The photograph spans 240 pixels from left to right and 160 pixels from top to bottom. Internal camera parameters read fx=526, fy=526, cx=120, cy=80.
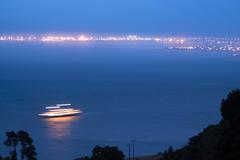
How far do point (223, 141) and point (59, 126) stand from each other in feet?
71.6

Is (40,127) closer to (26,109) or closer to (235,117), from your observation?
(26,109)

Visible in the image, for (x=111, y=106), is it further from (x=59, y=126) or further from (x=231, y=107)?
(x=231, y=107)

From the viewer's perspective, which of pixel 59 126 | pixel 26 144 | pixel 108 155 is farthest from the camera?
pixel 59 126

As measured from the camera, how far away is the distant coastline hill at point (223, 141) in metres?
5.61

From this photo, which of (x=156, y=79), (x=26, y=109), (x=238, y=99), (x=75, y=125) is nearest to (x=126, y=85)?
(x=156, y=79)

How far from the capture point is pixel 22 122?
2680cm

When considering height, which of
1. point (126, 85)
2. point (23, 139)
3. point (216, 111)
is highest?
point (126, 85)

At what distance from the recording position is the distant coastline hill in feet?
18.4

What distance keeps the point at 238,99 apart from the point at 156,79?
138 ft

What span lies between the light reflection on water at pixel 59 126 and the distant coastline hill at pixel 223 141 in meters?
16.5

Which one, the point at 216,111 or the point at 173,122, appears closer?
the point at 173,122

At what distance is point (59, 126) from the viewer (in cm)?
2717

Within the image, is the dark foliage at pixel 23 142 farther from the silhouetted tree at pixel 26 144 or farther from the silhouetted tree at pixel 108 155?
the silhouetted tree at pixel 108 155

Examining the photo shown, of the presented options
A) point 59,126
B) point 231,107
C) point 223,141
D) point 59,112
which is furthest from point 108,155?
point 59,112
